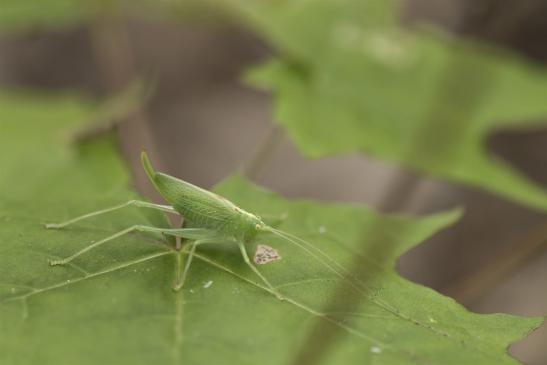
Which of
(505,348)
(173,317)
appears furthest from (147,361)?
(505,348)

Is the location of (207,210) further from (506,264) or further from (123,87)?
(123,87)

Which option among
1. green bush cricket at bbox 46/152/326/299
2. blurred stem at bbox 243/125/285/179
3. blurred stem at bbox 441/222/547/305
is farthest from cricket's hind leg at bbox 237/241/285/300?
blurred stem at bbox 441/222/547/305

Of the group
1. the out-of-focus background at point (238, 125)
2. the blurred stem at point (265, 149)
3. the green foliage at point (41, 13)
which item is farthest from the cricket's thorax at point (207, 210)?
the green foliage at point (41, 13)

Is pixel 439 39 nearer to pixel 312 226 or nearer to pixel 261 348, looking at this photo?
pixel 312 226

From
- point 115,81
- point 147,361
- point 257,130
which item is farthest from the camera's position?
point 257,130

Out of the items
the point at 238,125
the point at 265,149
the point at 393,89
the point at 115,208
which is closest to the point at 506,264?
the point at 393,89

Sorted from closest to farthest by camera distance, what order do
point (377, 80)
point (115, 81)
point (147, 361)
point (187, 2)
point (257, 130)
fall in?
point (147, 361), point (377, 80), point (187, 2), point (115, 81), point (257, 130)

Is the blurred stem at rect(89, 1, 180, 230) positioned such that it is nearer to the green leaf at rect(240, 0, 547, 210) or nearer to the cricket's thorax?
the cricket's thorax

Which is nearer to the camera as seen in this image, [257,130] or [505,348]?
[505,348]

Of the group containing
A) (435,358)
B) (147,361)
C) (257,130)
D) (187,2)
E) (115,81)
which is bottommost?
(257,130)
